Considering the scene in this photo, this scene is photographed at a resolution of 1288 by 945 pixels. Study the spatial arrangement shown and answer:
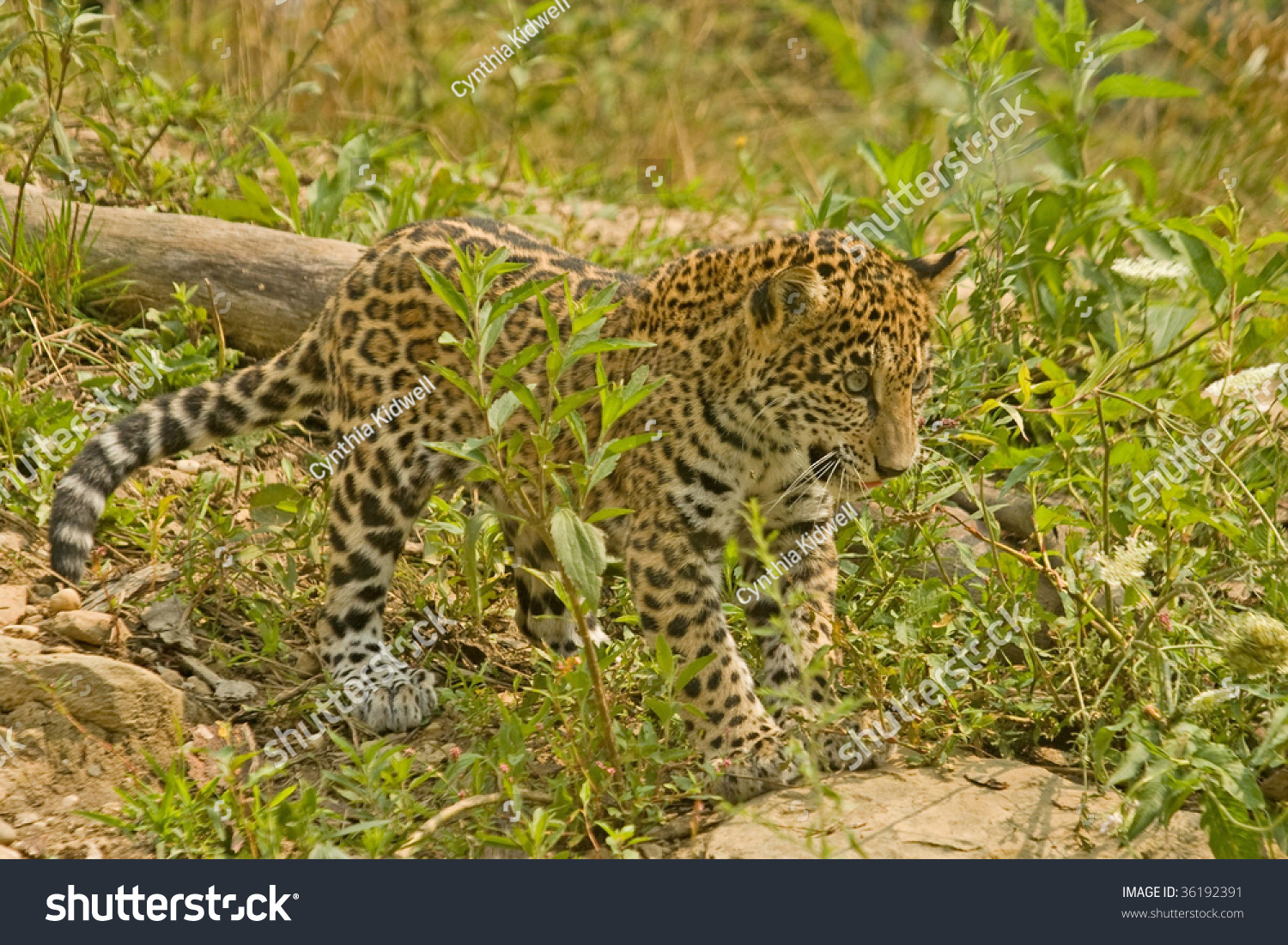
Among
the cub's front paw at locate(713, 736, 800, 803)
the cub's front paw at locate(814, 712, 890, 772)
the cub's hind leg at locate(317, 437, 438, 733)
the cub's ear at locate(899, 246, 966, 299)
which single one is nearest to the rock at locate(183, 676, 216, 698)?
the cub's hind leg at locate(317, 437, 438, 733)

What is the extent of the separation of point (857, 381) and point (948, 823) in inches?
64.0

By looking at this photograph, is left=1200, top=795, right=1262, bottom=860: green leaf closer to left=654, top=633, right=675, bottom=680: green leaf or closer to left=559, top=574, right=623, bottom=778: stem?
left=654, top=633, right=675, bottom=680: green leaf

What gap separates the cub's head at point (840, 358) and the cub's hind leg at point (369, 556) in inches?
61.5

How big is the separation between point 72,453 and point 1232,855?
516cm

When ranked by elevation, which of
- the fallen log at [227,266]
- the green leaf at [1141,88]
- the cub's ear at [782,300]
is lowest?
the cub's ear at [782,300]

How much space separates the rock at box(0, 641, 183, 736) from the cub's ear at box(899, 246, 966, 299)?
10.8 feet

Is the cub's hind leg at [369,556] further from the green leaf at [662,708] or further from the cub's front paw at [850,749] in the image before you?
the cub's front paw at [850,749]

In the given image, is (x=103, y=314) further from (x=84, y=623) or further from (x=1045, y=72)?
(x=1045, y=72)

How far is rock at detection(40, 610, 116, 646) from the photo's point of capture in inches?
219

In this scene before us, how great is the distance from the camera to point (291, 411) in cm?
612

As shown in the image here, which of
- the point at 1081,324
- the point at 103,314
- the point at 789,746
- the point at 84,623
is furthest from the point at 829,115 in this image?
the point at 789,746

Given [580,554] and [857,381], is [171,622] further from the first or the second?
[857,381]

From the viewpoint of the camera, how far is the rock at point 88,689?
4891 mm

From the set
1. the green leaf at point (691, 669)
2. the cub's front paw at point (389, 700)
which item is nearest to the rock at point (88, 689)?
the cub's front paw at point (389, 700)
